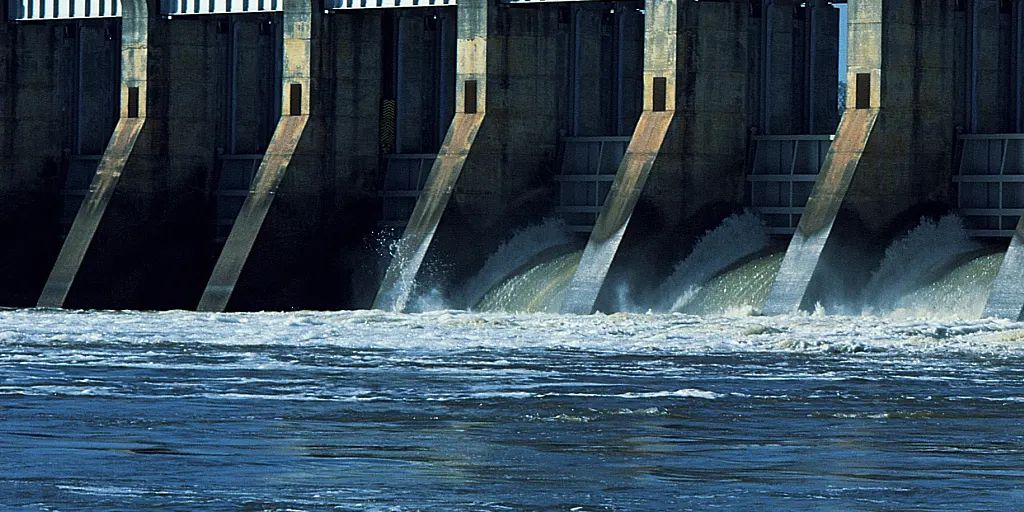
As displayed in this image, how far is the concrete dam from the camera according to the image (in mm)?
33875


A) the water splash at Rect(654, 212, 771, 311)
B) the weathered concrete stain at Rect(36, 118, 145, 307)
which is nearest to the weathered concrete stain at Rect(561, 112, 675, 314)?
the water splash at Rect(654, 212, 771, 311)

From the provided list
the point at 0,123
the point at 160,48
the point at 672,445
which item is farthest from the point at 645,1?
the point at 672,445

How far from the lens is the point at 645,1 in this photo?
3744 centimetres

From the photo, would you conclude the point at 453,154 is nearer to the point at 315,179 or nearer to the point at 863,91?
the point at 315,179

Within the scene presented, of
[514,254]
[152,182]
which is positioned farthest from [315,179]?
Answer: [514,254]

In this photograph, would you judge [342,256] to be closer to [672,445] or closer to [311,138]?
[311,138]

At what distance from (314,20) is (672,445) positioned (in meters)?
26.9

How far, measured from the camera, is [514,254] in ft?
125

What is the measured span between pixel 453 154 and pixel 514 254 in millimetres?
2088

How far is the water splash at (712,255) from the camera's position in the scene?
3506 cm

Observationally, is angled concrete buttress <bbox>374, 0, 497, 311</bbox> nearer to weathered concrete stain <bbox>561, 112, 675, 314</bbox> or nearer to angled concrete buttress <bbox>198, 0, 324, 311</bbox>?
angled concrete buttress <bbox>198, 0, 324, 311</bbox>

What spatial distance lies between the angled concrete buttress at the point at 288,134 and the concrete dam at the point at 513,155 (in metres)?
0.05

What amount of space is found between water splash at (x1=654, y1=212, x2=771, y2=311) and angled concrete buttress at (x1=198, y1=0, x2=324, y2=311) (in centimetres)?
823

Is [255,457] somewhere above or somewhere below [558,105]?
below
